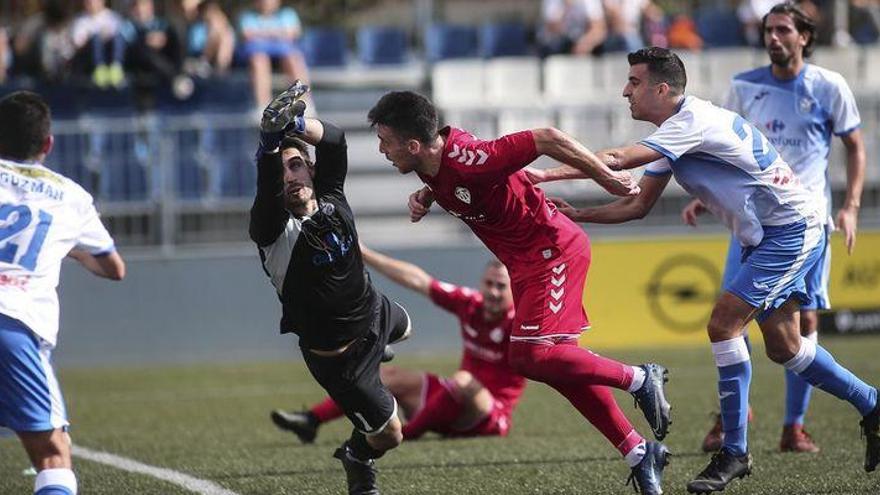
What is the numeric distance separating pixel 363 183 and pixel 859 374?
23.3 ft

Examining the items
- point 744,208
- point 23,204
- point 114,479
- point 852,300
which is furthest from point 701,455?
point 852,300

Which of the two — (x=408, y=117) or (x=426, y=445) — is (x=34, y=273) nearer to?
(x=408, y=117)

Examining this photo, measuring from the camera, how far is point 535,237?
6.86m

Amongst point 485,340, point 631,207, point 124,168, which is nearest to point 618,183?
point 631,207

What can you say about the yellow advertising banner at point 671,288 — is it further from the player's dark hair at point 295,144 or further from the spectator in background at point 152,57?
the player's dark hair at point 295,144

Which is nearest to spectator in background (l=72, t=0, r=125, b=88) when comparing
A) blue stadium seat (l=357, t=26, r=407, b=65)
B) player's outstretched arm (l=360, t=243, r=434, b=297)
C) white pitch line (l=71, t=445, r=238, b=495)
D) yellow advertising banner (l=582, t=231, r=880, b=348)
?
blue stadium seat (l=357, t=26, r=407, b=65)

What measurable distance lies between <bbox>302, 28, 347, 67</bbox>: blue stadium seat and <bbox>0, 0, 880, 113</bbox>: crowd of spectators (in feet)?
0.64

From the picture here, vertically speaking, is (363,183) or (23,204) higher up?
(23,204)

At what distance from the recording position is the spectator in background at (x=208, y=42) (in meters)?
18.1

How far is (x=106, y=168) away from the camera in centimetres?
1666

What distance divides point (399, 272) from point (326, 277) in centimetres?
261

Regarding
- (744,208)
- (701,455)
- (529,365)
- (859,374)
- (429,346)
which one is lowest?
(429,346)

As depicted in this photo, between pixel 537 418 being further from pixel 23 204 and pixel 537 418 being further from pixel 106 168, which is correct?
pixel 106 168

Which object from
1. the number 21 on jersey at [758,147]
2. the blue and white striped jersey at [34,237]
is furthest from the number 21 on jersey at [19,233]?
the number 21 on jersey at [758,147]
